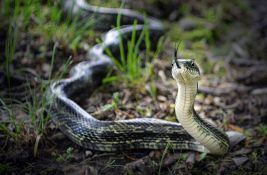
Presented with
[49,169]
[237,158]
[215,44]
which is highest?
[215,44]

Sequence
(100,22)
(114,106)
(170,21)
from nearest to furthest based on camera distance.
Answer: (114,106) → (100,22) → (170,21)

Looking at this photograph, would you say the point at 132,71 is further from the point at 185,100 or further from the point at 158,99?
the point at 185,100

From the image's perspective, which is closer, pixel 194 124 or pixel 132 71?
pixel 194 124

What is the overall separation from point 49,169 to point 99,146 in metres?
0.63

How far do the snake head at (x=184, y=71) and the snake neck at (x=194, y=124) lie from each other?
61 millimetres

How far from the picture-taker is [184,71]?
406 cm

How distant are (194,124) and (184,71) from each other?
2.01 ft

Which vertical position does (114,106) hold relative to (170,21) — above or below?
below

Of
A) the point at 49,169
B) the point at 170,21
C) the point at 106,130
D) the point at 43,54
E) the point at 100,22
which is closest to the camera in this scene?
the point at 49,169

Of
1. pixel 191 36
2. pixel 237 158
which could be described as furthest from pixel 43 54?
pixel 237 158

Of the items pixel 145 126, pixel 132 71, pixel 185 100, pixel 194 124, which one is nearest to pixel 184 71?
pixel 185 100

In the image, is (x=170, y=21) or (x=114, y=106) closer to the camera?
(x=114, y=106)

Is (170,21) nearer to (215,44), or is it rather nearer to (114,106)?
(215,44)

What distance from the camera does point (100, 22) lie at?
809 centimetres
